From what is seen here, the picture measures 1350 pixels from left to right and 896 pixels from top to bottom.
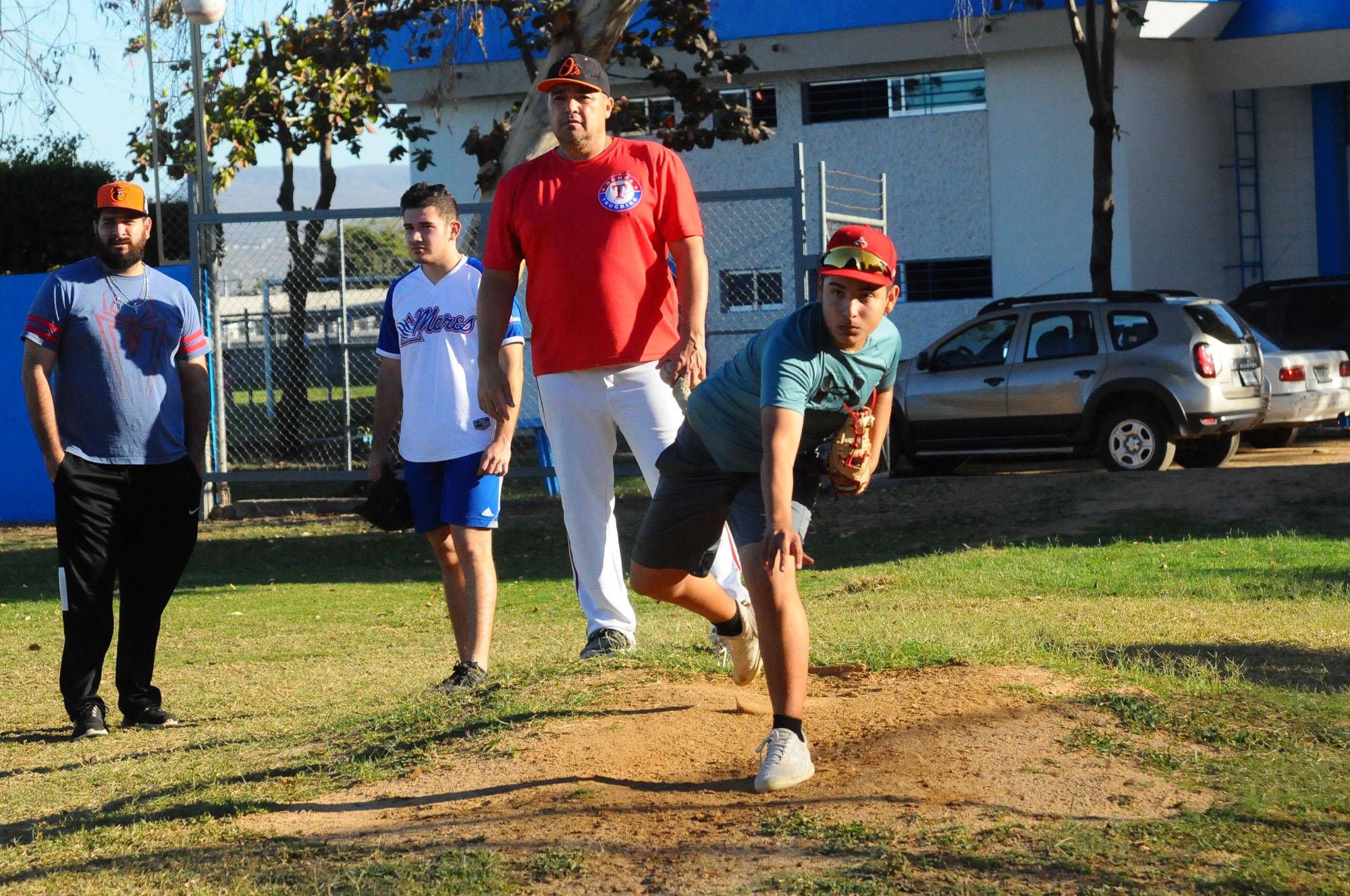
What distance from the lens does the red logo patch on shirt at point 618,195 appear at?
19.9 feet

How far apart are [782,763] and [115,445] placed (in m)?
3.40

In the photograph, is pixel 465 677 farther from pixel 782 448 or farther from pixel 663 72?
pixel 663 72

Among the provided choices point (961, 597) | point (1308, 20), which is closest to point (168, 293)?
point (961, 597)

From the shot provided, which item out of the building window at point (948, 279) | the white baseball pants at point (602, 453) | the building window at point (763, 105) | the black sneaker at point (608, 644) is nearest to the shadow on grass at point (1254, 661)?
the white baseball pants at point (602, 453)

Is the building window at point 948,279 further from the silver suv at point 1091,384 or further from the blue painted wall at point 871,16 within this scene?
the silver suv at point 1091,384

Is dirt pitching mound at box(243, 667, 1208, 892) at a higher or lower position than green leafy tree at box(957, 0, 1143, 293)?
lower

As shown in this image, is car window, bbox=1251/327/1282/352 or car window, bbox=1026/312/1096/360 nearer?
car window, bbox=1026/312/1096/360

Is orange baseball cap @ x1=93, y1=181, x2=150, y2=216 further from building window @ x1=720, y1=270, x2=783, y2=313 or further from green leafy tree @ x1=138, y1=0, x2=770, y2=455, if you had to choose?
building window @ x1=720, y1=270, x2=783, y2=313

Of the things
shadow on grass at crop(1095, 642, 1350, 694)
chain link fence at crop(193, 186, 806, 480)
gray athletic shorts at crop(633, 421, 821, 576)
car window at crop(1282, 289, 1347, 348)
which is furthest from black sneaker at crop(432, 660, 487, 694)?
car window at crop(1282, 289, 1347, 348)

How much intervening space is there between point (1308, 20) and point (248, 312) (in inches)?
597

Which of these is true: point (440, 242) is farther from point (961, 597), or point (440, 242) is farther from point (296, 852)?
point (961, 597)

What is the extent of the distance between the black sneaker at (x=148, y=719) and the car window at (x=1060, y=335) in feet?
35.1

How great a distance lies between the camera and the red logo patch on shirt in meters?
6.07

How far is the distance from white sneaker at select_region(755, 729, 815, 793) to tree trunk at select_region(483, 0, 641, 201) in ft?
32.2
